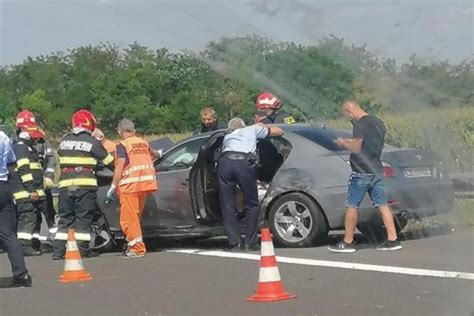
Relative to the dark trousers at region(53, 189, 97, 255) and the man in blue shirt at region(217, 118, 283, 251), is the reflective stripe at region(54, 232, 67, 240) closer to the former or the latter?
the dark trousers at region(53, 189, 97, 255)

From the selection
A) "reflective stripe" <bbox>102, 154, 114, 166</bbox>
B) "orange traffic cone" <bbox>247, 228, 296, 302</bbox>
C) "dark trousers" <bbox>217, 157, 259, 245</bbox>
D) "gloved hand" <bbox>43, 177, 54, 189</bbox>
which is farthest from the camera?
"gloved hand" <bbox>43, 177, 54, 189</bbox>

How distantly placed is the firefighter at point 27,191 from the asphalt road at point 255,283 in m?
0.73

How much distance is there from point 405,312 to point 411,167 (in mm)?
3360

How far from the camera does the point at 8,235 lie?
984cm

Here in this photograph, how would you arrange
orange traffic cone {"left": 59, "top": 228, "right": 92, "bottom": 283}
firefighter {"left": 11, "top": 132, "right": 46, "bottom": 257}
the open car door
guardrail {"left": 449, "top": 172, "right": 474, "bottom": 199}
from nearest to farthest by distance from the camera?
1. guardrail {"left": 449, "top": 172, "right": 474, "bottom": 199}
2. orange traffic cone {"left": 59, "top": 228, "right": 92, "bottom": 283}
3. the open car door
4. firefighter {"left": 11, "top": 132, "right": 46, "bottom": 257}

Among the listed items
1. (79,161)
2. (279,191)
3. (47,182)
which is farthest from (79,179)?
(279,191)

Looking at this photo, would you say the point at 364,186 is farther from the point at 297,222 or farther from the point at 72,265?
the point at 72,265

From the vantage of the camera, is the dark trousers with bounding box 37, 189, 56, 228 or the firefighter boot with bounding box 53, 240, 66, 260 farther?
the dark trousers with bounding box 37, 189, 56, 228

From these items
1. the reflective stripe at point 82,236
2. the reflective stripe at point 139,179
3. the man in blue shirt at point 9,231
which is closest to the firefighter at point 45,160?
the reflective stripe at point 82,236

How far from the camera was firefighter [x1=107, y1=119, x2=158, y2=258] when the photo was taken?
1179 centimetres

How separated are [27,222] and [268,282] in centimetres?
541

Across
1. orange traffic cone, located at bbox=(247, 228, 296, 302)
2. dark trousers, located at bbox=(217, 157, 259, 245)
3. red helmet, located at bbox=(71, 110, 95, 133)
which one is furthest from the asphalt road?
red helmet, located at bbox=(71, 110, 95, 133)

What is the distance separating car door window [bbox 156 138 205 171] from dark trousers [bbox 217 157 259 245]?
70 centimetres

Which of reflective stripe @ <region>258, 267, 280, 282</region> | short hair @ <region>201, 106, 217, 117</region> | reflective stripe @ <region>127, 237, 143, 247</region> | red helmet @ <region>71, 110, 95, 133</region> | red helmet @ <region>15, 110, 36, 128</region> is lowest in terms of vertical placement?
reflective stripe @ <region>258, 267, 280, 282</region>
